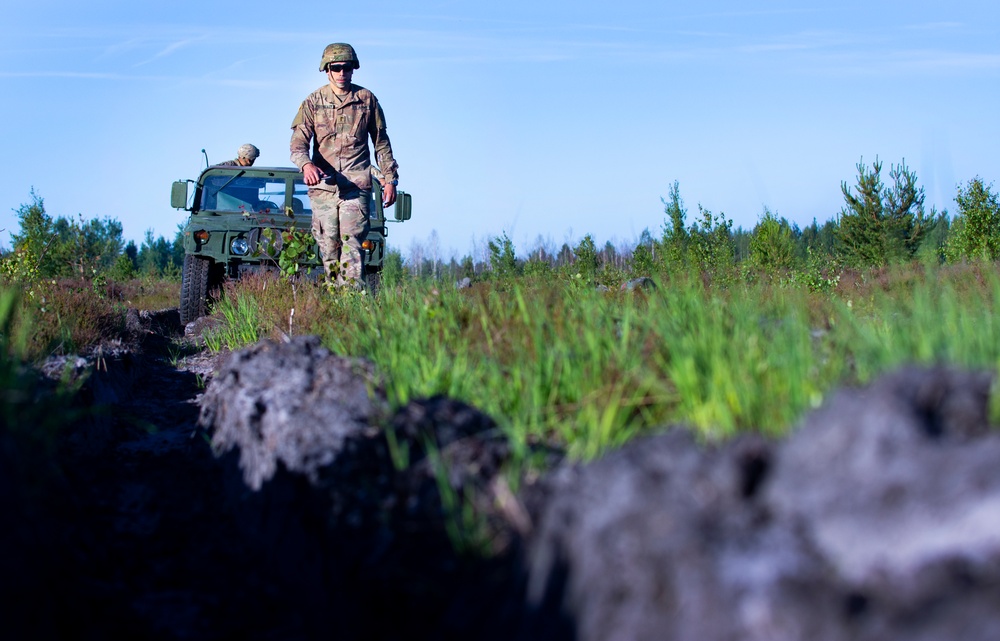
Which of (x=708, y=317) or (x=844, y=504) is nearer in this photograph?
(x=844, y=504)

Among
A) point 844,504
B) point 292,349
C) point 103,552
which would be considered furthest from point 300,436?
point 844,504

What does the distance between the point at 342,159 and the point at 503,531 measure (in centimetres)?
645

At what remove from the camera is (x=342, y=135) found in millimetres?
8102

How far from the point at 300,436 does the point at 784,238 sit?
24.0 metres

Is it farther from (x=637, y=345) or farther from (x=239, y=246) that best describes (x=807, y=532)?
(x=239, y=246)

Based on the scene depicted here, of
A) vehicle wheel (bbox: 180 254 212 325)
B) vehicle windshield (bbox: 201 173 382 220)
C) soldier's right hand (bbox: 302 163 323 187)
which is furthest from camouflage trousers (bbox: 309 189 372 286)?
vehicle wheel (bbox: 180 254 212 325)

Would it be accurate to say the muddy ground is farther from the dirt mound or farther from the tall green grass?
the tall green grass

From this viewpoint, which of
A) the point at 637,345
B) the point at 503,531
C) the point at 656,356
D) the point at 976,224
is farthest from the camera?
the point at 976,224

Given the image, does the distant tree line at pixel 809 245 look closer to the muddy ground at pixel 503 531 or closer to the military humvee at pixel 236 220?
the military humvee at pixel 236 220

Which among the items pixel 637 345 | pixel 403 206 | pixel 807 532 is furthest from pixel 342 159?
pixel 807 532

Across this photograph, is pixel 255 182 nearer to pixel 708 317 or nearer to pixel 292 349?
pixel 292 349

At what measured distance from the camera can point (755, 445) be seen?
1827 millimetres

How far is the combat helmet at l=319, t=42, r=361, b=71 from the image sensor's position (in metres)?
7.83

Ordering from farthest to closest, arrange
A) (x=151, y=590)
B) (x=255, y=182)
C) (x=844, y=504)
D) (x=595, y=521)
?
(x=255, y=182) → (x=151, y=590) → (x=595, y=521) → (x=844, y=504)
